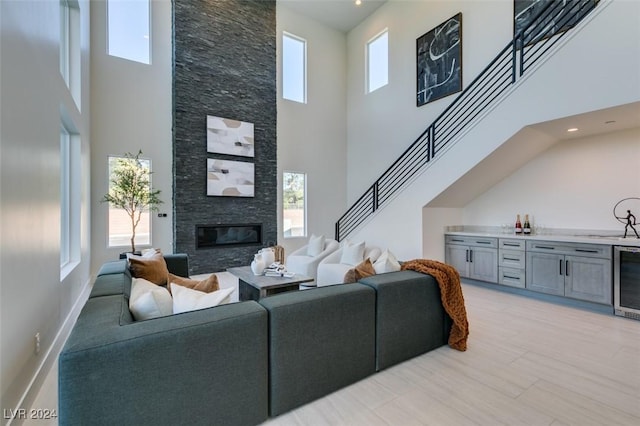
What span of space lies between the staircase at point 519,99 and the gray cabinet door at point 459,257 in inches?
27.5

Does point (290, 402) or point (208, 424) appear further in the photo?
point (290, 402)

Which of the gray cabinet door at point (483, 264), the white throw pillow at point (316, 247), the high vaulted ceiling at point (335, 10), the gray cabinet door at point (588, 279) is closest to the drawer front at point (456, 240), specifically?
the gray cabinet door at point (483, 264)

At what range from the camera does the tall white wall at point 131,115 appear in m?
5.62

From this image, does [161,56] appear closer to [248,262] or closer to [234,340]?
[248,262]

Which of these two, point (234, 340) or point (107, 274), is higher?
point (107, 274)

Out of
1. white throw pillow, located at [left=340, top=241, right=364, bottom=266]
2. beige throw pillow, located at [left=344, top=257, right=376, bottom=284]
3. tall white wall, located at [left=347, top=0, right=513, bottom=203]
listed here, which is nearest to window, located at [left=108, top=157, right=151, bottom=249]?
white throw pillow, located at [left=340, top=241, right=364, bottom=266]

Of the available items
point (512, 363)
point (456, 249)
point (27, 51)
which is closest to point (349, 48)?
point (456, 249)

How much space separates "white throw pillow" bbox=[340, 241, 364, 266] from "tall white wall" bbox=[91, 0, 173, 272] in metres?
3.93

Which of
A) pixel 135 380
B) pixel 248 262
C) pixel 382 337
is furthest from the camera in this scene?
pixel 248 262

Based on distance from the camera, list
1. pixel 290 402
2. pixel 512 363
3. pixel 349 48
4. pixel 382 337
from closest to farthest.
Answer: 1. pixel 290 402
2. pixel 382 337
3. pixel 512 363
4. pixel 349 48

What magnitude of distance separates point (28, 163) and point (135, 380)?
5.68 ft

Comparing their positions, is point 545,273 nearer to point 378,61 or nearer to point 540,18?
Result: point 540,18

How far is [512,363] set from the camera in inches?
100.0

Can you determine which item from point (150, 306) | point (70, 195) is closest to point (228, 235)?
point (70, 195)
